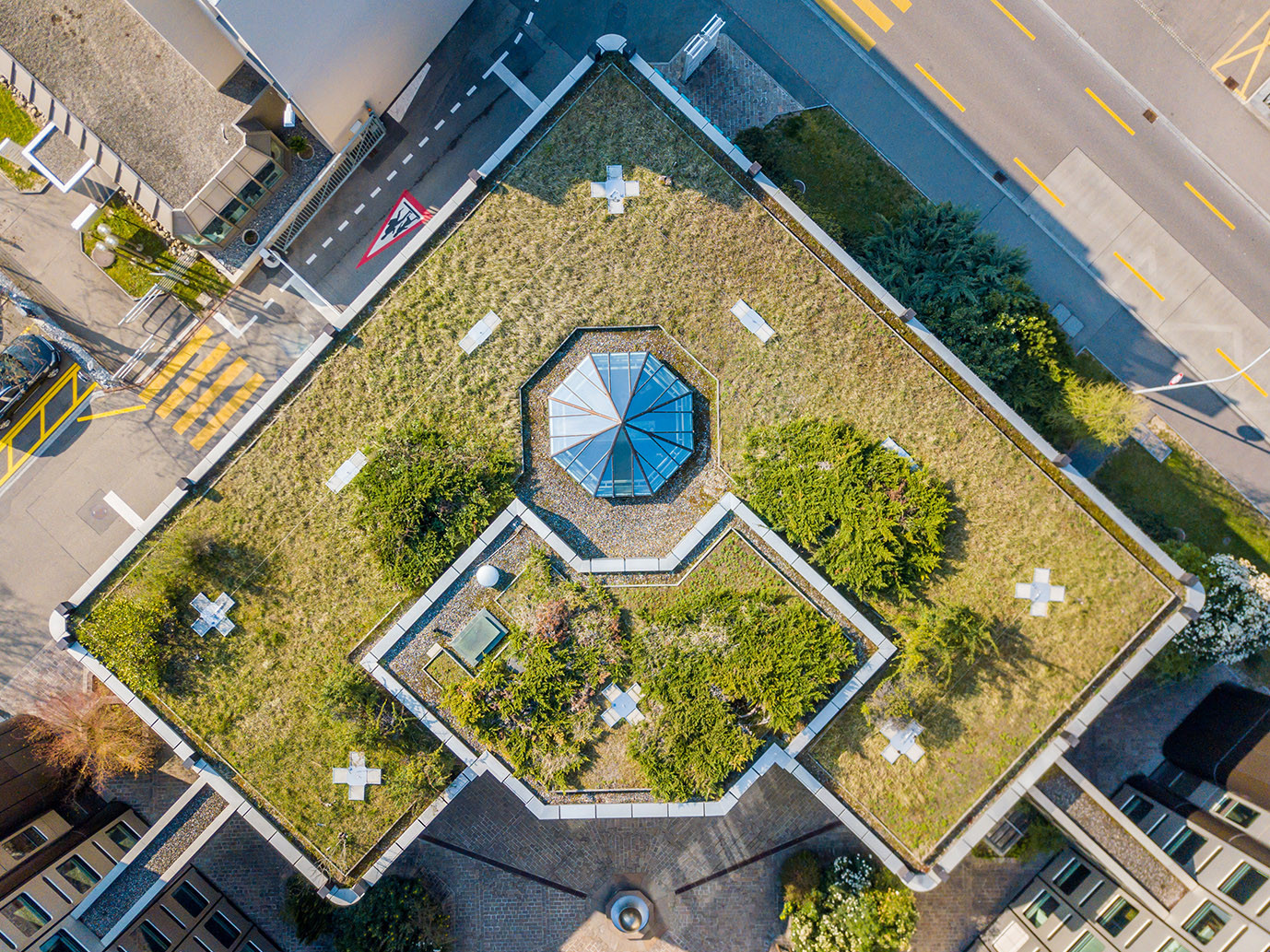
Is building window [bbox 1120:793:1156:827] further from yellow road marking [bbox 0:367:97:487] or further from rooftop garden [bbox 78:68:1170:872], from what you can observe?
yellow road marking [bbox 0:367:97:487]

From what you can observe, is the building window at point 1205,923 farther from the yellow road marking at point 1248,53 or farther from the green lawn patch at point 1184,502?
the yellow road marking at point 1248,53

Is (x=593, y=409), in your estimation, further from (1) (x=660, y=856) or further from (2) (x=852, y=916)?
(2) (x=852, y=916)

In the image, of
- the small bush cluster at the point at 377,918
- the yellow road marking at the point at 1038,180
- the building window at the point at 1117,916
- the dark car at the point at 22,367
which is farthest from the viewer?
the yellow road marking at the point at 1038,180

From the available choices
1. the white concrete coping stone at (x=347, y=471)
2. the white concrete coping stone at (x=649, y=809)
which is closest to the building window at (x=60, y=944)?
the white concrete coping stone at (x=347, y=471)

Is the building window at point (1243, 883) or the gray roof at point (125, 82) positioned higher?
the building window at point (1243, 883)

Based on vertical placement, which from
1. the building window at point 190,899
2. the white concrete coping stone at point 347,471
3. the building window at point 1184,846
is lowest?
the building window at point 190,899

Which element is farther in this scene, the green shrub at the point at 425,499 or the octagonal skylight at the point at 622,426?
the green shrub at the point at 425,499

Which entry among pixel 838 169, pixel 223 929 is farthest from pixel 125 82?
pixel 223 929

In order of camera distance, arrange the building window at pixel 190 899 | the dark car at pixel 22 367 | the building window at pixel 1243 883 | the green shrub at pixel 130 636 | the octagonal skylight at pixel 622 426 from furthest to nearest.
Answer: the dark car at pixel 22 367
the building window at pixel 190 899
the green shrub at pixel 130 636
the octagonal skylight at pixel 622 426
the building window at pixel 1243 883

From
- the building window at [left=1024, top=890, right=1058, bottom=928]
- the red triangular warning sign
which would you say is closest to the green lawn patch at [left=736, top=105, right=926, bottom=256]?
the red triangular warning sign
